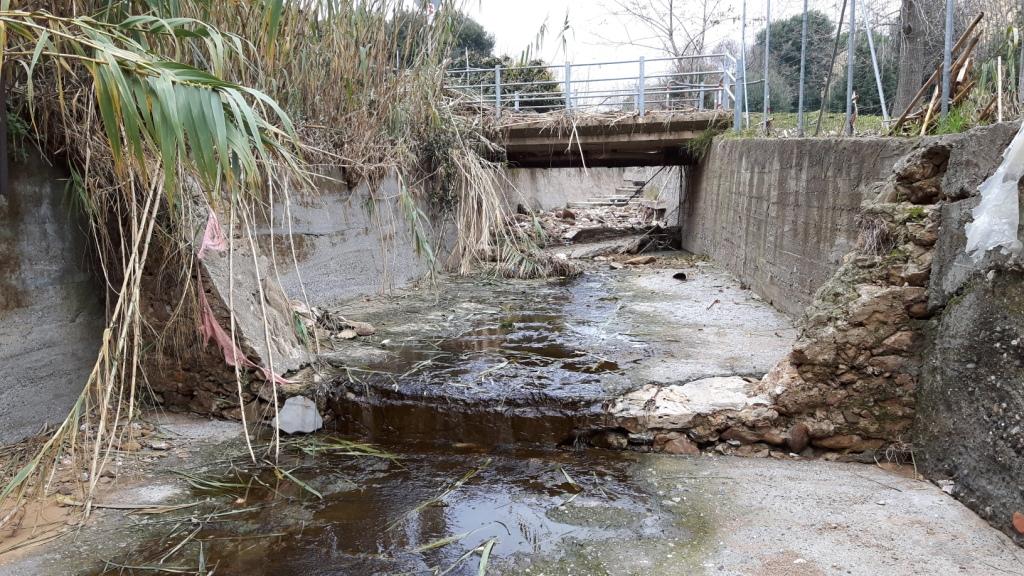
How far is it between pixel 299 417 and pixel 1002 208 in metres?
3.47

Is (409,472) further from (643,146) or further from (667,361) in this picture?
(643,146)

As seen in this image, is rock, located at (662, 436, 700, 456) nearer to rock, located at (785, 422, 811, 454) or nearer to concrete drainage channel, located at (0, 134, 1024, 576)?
concrete drainage channel, located at (0, 134, 1024, 576)

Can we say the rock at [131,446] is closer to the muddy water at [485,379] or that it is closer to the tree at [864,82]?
A: the muddy water at [485,379]

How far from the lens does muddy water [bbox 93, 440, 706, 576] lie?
2520mm

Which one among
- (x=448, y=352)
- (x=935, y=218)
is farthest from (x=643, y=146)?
(x=935, y=218)

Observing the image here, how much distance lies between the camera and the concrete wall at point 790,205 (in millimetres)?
4422

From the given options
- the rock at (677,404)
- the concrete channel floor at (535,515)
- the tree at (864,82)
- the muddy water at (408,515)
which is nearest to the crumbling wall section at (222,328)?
the concrete channel floor at (535,515)

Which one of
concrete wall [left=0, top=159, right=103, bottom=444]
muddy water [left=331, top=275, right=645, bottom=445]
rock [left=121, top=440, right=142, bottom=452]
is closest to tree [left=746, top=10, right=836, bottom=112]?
muddy water [left=331, top=275, right=645, bottom=445]

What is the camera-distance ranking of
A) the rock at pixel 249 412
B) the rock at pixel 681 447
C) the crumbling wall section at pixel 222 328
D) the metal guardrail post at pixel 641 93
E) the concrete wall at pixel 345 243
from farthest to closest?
the metal guardrail post at pixel 641 93, the concrete wall at pixel 345 243, the rock at pixel 249 412, the crumbling wall section at pixel 222 328, the rock at pixel 681 447

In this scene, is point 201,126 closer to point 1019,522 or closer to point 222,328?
point 222,328

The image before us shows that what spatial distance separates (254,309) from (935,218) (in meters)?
3.65

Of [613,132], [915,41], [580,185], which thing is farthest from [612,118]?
[580,185]

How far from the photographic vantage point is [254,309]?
161 inches

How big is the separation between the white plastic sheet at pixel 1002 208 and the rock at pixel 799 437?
1110 mm
